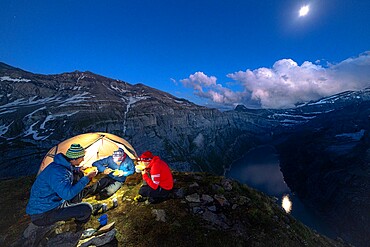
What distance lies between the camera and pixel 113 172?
10.5m

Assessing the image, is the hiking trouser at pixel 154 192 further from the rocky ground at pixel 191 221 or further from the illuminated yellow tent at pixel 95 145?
the illuminated yellow tent at pixel 95 145

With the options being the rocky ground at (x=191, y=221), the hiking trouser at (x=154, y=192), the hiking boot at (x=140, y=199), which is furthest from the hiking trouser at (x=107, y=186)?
the hiking trouser at (x=154, y=192)

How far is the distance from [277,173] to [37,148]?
20942 centimetres

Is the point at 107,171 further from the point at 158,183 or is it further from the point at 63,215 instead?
the point at 63,215

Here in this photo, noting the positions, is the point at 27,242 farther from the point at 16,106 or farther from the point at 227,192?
the point at 16,106

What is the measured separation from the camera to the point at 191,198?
366 inches

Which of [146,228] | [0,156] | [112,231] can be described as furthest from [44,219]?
[0,156]

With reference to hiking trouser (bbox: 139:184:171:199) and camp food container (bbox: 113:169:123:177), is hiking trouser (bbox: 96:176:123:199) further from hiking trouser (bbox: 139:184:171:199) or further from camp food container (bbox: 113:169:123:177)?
hiking trouser (bbox: 139:184:171:199)

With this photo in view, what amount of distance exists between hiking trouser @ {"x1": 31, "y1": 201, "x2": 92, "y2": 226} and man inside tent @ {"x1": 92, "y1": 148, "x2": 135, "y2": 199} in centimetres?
276

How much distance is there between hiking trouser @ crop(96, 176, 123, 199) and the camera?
996 cm

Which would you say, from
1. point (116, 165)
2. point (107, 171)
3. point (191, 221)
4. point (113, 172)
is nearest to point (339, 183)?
point (191, 221)

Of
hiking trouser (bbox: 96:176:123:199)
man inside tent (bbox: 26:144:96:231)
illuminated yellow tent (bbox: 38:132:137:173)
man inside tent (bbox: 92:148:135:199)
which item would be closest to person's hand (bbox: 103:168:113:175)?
man inside tent (bbox: 92:148:135:199)

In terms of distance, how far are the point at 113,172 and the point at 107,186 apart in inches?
33.0

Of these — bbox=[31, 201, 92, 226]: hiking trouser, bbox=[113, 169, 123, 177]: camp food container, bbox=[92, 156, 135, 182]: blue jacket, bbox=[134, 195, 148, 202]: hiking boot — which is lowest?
bbox=[134, 195, 148, 202]: hiking boot
